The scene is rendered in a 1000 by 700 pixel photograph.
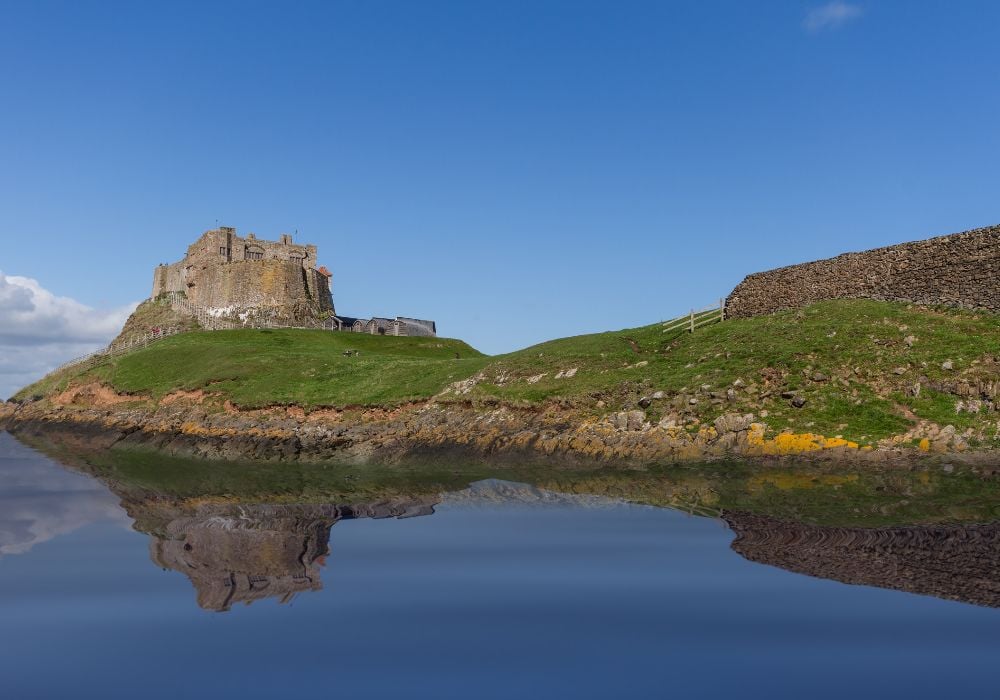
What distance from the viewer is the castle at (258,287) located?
273 ft

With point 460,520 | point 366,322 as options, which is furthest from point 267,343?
point 460,520

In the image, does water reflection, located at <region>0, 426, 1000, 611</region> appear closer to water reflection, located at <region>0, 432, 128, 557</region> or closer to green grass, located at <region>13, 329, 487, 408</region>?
water reflection, located at <region>0, 432, 128, 557</region>

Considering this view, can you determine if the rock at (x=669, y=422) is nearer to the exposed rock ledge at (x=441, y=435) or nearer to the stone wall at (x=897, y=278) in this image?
the exposed rock ledge at (x=441, y=435)

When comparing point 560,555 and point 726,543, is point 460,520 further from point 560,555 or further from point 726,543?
point 726,543

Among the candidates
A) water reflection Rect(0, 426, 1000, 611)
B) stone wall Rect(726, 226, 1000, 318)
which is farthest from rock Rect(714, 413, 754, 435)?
stone wall Rect(726, 226, 1000, 318)

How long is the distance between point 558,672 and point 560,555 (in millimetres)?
5666

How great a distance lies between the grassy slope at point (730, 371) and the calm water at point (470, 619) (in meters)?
13.1

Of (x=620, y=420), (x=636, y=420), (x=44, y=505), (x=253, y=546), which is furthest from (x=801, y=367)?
(x=44, y=505)

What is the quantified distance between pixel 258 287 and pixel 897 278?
67950 millimetres

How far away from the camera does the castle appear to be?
273 ft

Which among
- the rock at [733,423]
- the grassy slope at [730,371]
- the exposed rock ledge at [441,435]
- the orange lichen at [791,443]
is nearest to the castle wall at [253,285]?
the grassy slope at [730,371]

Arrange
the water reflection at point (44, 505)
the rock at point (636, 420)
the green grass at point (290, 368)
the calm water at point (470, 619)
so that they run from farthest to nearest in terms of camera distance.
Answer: the green grass at point (290, 368), the rock at point (636, 420), the water reflection at point (44, 505), the calm water at point (470, 619)

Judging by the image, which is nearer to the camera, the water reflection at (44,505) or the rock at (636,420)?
the water reflection at (44,505)

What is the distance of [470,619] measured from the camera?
9594 millimetres
